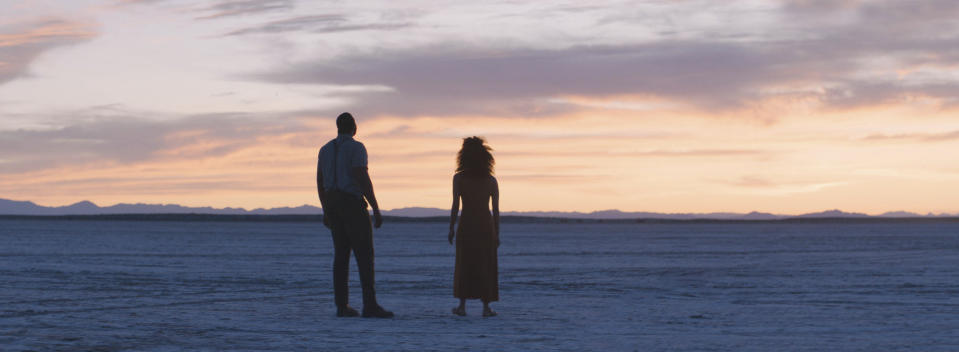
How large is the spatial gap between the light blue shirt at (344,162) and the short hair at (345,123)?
0.06 meters

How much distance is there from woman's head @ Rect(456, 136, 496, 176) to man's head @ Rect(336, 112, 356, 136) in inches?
47.3

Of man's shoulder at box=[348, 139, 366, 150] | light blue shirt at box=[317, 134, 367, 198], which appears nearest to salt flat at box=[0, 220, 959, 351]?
light blue shirt at box=[317, 134, 367, 198]

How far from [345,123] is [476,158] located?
1416 millimetres

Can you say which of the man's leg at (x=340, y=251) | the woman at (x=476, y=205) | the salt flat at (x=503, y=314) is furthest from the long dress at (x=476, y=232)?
the man's leg at (x=340, y=251)

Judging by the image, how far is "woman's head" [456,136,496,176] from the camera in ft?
36.1

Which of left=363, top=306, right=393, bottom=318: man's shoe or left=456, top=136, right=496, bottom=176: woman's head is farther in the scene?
left=456, top=136, right=496, bottom=176: woman's head

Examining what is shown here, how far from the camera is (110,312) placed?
10.3m

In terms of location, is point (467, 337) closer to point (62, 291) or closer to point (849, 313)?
point (849, 313)

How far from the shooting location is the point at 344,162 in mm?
10445

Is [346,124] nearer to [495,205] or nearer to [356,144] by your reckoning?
[356,144]

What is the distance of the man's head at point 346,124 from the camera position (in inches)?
414

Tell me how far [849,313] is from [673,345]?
11.4 ft

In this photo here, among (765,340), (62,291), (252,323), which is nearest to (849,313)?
(765,340)

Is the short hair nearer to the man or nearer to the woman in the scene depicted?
the man
